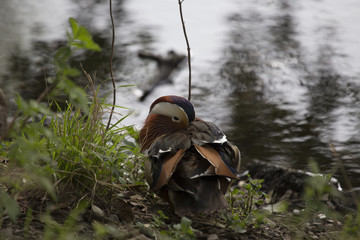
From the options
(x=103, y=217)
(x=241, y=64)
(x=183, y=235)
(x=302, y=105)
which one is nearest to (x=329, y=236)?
(x=183, y=235)

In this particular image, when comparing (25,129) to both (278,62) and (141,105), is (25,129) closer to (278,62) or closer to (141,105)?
(141,105)

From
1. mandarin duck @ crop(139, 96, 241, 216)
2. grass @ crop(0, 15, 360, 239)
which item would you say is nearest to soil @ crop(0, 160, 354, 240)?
grass @ crop(0, 15, 360, 239)

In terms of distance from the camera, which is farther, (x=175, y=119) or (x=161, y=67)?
(x=161, y=67)

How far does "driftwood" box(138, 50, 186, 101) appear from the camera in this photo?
25.5 feet

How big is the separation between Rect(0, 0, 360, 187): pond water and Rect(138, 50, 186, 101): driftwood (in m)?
0.12

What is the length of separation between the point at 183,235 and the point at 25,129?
3.45 ft

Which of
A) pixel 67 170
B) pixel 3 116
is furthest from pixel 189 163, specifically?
pixel 3 116

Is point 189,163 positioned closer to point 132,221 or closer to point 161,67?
point 132,221

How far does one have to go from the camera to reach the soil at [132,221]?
3227 mm

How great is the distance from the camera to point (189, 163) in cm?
356

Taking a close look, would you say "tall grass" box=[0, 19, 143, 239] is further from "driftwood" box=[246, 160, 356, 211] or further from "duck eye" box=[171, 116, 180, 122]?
"driftwood" box=[246, 160, 356, 211]

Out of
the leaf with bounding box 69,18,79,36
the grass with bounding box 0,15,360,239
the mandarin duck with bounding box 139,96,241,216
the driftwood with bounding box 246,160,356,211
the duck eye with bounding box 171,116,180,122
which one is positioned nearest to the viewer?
the leaf with bounding box 69,18,79,36

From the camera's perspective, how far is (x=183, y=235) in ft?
10.5

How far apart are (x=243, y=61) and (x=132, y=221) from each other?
5482 mm
